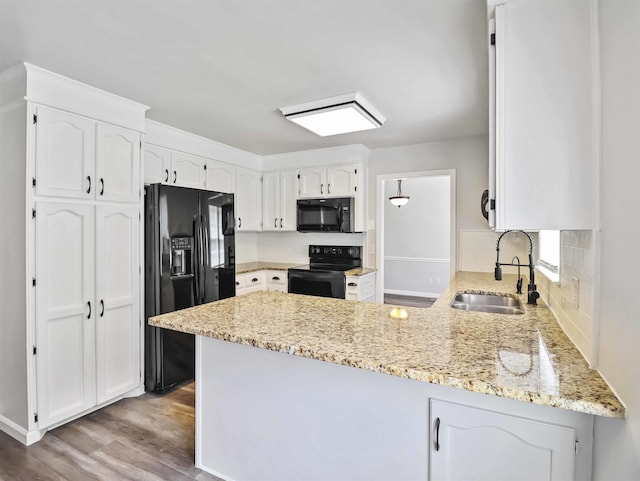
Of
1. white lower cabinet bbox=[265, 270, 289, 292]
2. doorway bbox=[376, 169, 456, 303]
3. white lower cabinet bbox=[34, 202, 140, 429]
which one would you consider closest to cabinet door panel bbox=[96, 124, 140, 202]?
white lower cabinet bbox=[34, 202, 140, 429]

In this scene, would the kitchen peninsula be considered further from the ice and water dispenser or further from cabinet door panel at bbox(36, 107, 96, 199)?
cabinet door panel at bbox(36, 107, 96, 199)

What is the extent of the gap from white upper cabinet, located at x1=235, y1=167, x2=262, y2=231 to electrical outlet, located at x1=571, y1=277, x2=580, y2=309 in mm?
3548

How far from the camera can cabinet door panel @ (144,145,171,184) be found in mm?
3234

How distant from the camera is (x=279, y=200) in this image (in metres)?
4.55

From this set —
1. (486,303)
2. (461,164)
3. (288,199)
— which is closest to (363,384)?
(486,303)

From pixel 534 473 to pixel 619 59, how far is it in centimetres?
124

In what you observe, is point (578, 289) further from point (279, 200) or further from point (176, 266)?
point (279, 200)

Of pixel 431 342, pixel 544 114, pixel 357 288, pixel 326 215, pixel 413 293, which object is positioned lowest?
pixel 413 293

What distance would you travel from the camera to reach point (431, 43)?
6.19 ft

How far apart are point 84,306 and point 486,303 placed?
2962 mm

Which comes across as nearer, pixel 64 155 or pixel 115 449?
pixel 115 449

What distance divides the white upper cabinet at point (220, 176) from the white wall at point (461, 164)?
6.14ft

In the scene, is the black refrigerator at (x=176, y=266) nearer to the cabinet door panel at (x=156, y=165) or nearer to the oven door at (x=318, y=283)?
the cabinet door panel at (x=156, y=165)

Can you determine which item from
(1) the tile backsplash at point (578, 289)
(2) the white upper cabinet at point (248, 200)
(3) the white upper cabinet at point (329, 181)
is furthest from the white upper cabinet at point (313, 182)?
(1) the tile backsplash at point (578, 289)
